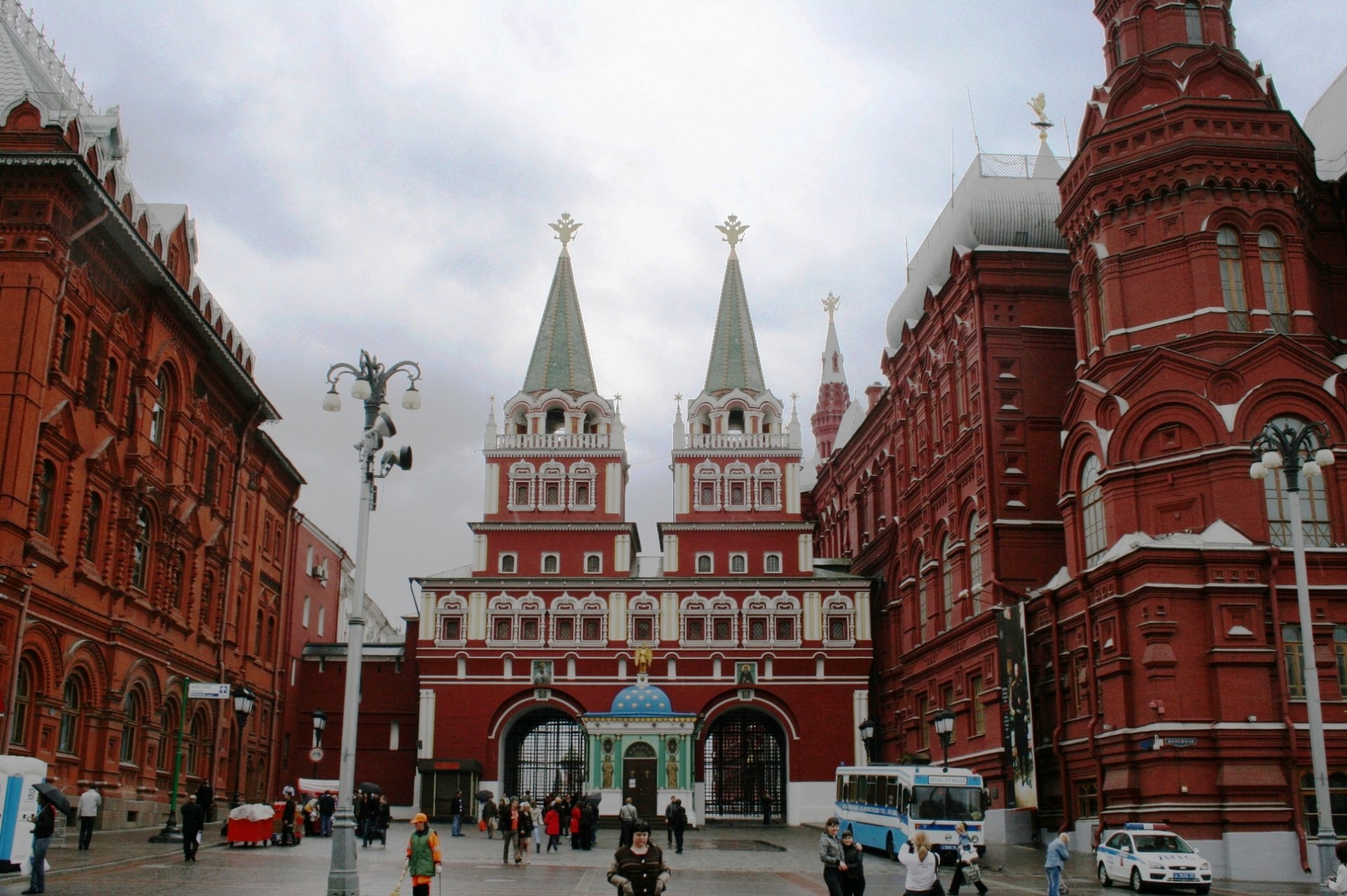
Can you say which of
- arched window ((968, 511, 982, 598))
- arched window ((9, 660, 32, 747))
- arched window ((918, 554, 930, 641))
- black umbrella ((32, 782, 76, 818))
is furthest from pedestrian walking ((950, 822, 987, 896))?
arched window ((918, 554, 930, 641))

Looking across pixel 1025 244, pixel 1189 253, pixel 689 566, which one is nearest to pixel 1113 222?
pixel 1189 253

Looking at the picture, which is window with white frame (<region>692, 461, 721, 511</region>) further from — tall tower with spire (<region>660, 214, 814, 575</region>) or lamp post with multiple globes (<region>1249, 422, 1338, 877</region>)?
lamp post with multiple globes (<region>1249, 422, 1338, 877</region>)

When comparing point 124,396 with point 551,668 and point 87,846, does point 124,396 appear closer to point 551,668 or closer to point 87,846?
point 87,846

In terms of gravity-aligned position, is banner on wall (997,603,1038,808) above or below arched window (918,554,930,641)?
below

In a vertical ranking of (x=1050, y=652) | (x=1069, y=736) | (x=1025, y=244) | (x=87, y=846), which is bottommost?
(x=87, y=846)

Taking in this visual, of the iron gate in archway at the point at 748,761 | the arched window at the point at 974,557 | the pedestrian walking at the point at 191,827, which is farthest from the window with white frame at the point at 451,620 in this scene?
the pedestrian walking at the point at 191,827

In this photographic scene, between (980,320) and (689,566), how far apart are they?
20444 mm

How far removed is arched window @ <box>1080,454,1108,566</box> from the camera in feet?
120

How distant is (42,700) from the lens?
3066 centimetres

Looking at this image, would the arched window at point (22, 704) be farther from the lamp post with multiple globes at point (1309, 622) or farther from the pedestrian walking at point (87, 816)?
the lamp post with multiple globes at point (1309, 622)

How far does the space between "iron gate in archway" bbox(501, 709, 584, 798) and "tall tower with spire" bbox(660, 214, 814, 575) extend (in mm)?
8737

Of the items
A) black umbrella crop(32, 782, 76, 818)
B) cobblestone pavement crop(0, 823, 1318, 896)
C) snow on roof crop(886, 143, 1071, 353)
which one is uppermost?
snow on roof crop(886, 143, 1071, 353)

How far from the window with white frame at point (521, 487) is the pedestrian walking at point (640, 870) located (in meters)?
46.4

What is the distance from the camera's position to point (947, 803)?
3272 centimetres
